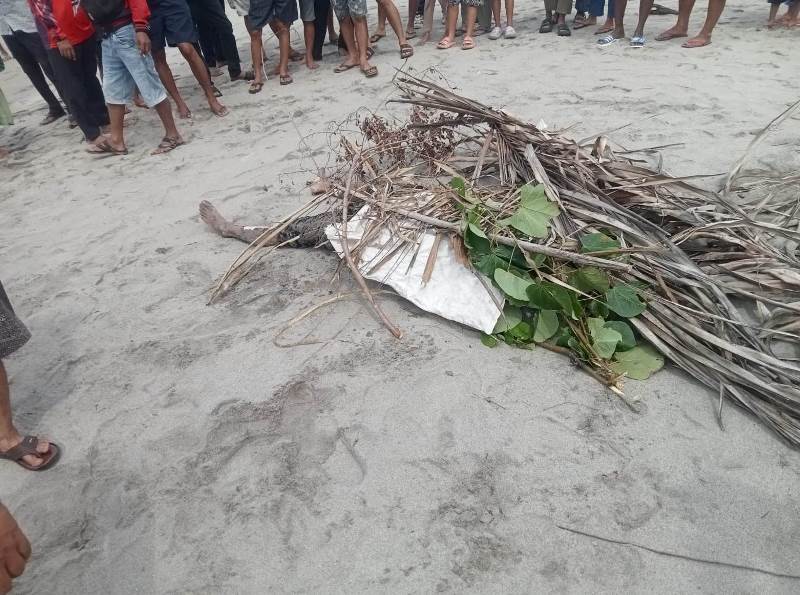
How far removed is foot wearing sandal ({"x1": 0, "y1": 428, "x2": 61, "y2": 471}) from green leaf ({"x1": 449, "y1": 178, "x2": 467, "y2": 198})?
Answer: 1.90 meters

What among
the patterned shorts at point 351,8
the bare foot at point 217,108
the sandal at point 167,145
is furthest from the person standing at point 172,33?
the patterned shorts at point 351,8

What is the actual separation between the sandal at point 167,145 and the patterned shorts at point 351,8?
2163 millimetres

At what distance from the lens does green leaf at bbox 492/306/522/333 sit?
2.04m

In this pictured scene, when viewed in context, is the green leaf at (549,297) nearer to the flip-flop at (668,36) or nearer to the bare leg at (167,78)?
the bare leg at (167,78)

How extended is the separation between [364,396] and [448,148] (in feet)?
5.13

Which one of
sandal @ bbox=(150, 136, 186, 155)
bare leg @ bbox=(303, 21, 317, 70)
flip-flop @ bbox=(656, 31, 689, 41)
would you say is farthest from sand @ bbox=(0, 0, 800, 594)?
bare leg @ bbox=(303, 21, 317, 70)

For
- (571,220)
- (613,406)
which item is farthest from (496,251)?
(613,406)

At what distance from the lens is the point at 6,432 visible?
5.82ft

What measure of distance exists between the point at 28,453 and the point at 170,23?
3.94 metres

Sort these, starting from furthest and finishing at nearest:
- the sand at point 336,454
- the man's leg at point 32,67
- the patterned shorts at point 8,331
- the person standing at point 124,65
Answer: the man's leg at point 32,67, the person standing at point 124,65, the patterned shorts at point 8,331, the sand at point 336,454

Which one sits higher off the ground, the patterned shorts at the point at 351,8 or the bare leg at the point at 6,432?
the patterned shorts at the point at 351,8

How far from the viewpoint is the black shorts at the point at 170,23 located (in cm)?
426

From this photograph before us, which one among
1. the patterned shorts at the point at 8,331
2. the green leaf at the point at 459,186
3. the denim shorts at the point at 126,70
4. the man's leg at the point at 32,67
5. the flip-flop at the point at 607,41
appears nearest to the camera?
the patterned shorts at the point at 8,331

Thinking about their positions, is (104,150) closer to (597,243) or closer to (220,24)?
(220,24)
